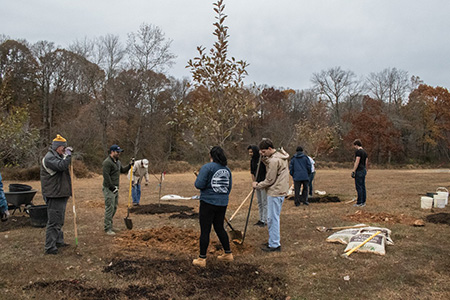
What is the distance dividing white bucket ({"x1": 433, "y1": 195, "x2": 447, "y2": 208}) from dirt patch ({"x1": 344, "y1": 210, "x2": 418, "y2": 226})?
228cm

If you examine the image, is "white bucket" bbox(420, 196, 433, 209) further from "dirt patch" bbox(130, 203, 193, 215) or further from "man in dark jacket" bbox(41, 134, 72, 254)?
"man in dark jacket" bbox(41, 134, 72, 254)

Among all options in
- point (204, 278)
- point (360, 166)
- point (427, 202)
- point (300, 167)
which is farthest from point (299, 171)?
point (204, 278)

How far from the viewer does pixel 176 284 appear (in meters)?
4.59

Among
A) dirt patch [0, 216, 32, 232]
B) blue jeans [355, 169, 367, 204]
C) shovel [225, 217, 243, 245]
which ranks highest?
blue jeans [355, 169, 367, 204]

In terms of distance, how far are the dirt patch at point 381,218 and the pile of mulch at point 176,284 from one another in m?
4.54

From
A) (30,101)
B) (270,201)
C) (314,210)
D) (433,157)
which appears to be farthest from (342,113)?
(270,201)

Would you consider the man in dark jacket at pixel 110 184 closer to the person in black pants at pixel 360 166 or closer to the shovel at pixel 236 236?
the shovel at pixel 236 236

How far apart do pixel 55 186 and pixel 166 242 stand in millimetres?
2313

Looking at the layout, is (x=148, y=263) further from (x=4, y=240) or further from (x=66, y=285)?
(x=4, y=240)

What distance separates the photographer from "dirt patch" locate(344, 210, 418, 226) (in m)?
8.30

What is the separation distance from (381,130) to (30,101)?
40.8 meters

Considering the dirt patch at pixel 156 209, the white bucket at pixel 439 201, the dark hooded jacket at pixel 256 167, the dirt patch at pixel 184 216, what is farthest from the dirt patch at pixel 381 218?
the dirt patch at pixel 156 209

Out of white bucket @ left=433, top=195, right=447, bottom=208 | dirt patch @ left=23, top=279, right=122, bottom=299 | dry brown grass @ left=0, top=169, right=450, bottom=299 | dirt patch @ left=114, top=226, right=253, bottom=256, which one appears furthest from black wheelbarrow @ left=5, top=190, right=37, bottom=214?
white bucket @ left=433, top=195, right=447, bottom=208

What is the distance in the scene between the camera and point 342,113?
55.0 meters
